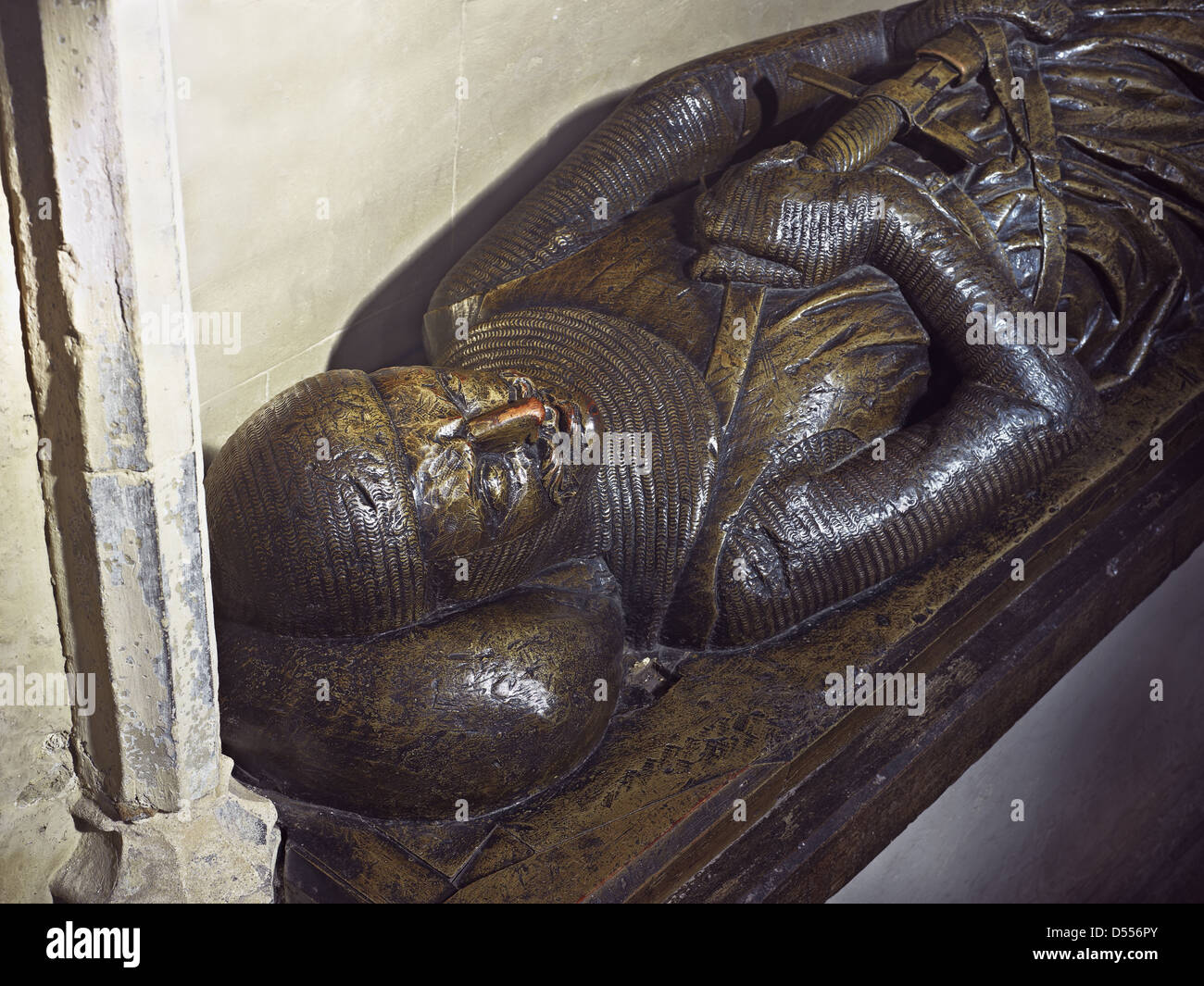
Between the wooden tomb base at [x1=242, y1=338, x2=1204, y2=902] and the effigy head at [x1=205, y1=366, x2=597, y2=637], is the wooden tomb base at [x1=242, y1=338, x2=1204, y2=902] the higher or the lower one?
the lower one

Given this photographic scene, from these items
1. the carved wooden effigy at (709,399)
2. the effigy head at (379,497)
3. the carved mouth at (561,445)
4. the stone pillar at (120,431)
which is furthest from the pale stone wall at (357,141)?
the stone pillar at (120,431)

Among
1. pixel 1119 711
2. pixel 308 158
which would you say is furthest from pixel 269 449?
pixel 1119 711

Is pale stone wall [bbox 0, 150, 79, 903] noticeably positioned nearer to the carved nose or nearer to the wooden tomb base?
the wooden tomb base

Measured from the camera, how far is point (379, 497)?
217cm

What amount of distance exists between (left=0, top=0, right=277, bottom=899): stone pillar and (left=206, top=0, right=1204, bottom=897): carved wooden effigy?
0.20 meters

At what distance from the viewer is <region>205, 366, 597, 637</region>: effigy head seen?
85.8 inches

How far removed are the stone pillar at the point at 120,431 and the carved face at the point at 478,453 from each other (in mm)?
365

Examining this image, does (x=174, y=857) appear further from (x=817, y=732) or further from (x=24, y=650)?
(x=817, y=732)

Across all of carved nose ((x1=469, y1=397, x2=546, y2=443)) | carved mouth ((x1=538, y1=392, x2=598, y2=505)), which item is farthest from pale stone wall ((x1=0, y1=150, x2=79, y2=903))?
carved mouth ((x1=538, y1=392, x2=598, y2=505))

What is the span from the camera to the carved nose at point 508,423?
2.28m

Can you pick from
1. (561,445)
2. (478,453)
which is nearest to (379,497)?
(478,453)

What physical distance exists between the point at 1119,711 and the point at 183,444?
8.19 ft

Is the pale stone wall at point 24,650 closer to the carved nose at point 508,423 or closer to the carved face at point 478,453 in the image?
the carved face at point 478,453

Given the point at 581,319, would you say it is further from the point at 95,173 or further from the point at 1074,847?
the point at 1074,847
